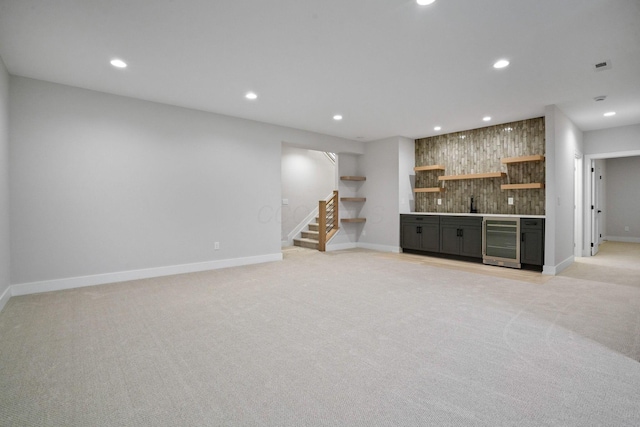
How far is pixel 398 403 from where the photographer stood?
1.69 m

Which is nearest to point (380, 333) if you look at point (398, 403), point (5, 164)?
point (398, 403)

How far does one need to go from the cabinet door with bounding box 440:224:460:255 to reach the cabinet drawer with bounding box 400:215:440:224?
0.19 meters

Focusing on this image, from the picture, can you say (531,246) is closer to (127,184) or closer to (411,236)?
(411,236)

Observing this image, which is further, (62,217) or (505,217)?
(505,217)

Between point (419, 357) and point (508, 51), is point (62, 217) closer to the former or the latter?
point (419, 357)

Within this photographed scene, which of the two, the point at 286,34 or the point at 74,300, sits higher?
the point at 286,34

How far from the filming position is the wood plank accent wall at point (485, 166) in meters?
5.72

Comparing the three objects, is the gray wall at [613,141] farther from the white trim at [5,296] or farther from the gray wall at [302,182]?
the white trim at [5,296]

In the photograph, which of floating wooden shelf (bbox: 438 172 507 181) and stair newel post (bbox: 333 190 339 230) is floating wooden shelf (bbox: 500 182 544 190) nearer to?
floating wooden shelf (bbox: 438 172 507 181)

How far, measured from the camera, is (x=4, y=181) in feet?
11.5

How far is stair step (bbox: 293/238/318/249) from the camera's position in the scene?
25.4 feet

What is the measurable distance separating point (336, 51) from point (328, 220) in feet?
18.4

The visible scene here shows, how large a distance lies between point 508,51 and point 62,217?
5582 mm

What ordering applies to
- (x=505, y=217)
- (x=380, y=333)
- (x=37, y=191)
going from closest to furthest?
1. (x=380, y=333)
2. (x=37, y=191)
3. (x=505, y=217)
